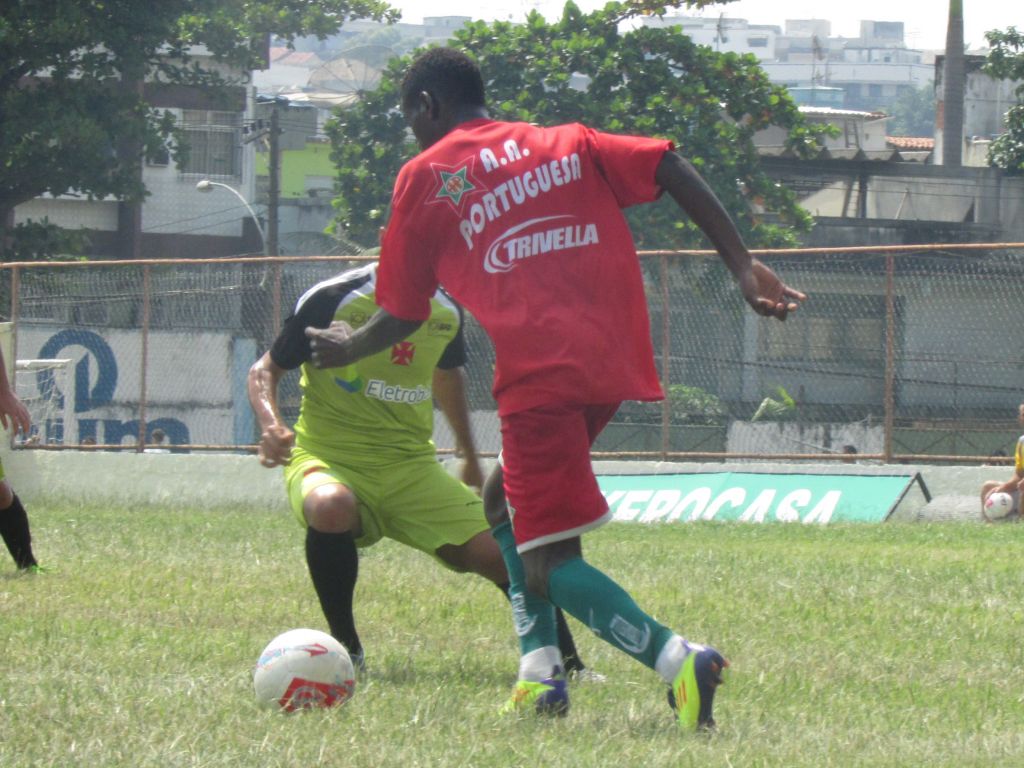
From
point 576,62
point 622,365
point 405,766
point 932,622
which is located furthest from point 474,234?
point 576,62

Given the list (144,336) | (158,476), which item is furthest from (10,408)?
(144,336)

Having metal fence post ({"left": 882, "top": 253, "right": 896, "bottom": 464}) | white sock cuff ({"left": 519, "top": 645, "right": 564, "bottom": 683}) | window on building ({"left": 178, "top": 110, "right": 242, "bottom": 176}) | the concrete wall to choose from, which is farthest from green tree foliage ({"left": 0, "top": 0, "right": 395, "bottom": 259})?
white sock cuff ({"left": 519, "top": 645, "right": 564, "bottom": 683})

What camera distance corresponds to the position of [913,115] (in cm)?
15838

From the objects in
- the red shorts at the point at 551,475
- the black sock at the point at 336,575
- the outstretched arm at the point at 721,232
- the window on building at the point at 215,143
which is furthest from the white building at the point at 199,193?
the outstretched arm at the point at 721,232

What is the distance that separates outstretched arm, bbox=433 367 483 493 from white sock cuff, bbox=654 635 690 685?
5.96ft

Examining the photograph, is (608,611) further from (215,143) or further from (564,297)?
(215,143)

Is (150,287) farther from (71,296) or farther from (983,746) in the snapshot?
(983,746)

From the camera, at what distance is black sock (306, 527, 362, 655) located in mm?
5219

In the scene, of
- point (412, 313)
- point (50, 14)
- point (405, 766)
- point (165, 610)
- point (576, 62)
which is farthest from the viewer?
point (576, 62)

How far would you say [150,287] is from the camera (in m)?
15.0

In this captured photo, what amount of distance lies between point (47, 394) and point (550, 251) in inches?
515

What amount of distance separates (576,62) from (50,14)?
1041 centimetres

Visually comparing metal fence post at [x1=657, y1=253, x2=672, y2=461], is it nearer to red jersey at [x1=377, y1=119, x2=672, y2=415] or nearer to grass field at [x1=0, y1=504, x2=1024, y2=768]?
grass field at [x1=0, y1=504, x2=1024, y2=768]

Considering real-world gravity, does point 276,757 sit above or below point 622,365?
below
